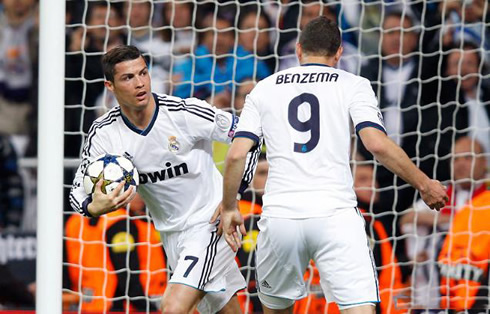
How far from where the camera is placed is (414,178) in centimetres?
388

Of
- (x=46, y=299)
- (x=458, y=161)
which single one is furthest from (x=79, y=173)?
(x=458, y=161)

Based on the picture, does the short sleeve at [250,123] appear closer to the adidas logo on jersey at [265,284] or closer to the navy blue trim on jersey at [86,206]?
the adidas logo on jersey at [265,284]

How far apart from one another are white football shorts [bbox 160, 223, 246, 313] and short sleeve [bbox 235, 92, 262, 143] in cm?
72

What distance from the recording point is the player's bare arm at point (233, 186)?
407 centimetres

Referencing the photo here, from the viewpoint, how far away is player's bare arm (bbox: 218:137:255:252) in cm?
407

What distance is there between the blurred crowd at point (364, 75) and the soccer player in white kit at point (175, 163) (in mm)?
1344

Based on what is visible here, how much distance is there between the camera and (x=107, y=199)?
421cm

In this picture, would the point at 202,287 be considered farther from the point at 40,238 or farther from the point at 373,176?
the point at 373,176

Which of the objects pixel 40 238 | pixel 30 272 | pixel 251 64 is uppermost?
pixel 251 64

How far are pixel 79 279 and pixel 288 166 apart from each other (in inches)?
95.5

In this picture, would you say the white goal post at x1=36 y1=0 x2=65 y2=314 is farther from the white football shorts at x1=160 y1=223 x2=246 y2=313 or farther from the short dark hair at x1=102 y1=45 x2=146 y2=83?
the white football shorts at x1=160 y1=223 x2=246 y2=313

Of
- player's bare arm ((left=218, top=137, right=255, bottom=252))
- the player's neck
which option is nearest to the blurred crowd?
player's bare arm ((left=218, top=137, right=255, bottom=252))

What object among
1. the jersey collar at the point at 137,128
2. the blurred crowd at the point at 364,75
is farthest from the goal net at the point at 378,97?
the jersey collar at the point at 137,128

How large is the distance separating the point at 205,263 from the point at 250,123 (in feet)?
2.67
